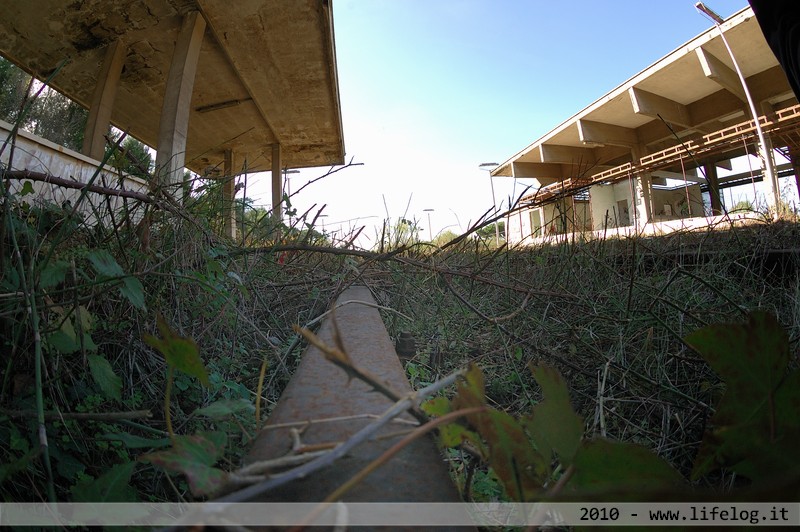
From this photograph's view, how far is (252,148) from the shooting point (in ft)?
27.6

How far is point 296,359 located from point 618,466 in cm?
132

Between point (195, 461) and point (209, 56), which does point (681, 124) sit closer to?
point (209, 56)

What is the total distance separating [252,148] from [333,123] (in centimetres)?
220

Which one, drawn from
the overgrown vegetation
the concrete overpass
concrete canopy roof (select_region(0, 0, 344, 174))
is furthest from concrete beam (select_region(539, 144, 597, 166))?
the overgrown vegetation

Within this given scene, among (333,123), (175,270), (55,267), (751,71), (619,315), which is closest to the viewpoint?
(55,267)

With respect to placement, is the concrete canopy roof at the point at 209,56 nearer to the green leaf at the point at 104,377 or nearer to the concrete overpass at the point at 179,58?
the concrete overpass at the point at 179,58

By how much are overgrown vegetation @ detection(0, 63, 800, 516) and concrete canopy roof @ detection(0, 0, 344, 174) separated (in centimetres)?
258

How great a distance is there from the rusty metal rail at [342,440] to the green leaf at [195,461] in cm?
4

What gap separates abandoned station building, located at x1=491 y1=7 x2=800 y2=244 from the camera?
7.57 m

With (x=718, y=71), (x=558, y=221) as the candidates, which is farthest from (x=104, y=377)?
(x=718, y=71)

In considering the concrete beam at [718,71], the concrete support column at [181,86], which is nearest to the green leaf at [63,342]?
the concrete support column at [181,86]

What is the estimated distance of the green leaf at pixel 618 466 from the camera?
0.36m

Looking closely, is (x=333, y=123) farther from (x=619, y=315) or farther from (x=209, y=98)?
(x=619, y=315)

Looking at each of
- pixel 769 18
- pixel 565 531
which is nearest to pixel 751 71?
pixel 769 18
